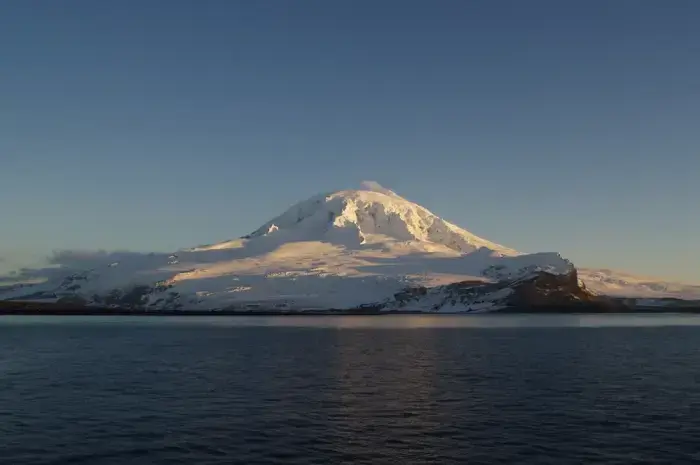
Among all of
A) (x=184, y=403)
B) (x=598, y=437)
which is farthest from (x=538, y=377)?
(x=184, y=403)

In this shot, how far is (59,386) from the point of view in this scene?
5769 centimetres

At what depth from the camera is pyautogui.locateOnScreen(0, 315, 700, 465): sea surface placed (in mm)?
34250

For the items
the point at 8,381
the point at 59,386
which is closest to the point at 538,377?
the point at 59,386

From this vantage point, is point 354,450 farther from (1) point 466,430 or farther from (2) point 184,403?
(2) point 184,403

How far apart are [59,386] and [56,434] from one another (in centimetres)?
2081

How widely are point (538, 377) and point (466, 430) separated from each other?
89.8ft

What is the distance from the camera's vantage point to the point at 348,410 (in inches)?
1815

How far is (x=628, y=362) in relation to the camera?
263 ft

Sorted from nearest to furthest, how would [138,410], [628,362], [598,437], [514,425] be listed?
1. [598,437]
2. [514,425]
3. [138,410]
4. [628,362]

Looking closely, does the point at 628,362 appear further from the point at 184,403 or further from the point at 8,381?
the point at 8,381

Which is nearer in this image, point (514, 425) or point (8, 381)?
point (514, 425)

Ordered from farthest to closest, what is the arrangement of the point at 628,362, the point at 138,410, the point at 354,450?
the point at 628,362 → the point at 138,410 → the point at 354,450

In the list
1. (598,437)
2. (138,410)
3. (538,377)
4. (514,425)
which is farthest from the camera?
(538,377)

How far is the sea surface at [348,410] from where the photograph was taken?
34.2 metres
